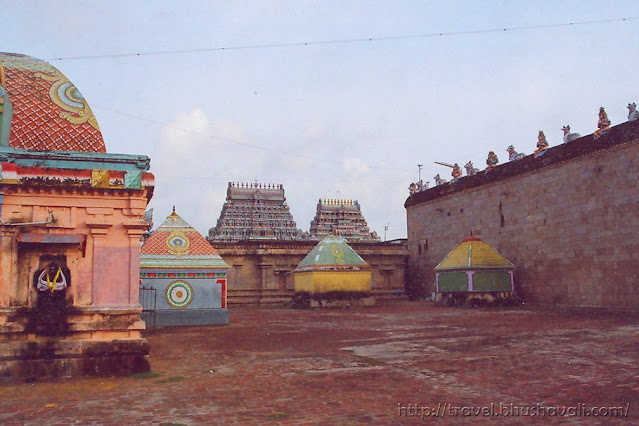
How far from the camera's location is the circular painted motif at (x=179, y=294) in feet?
57.5

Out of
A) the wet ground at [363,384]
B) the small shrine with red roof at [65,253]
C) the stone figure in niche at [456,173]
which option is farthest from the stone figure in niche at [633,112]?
the small shrine with red roof at [65,253]

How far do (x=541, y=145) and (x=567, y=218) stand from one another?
12.8 feet

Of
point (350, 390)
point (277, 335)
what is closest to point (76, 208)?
point (350, 390)

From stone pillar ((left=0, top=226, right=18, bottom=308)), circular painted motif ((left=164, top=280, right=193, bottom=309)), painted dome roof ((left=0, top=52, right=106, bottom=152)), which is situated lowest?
circular painted motif ((left=164, top=280, right=193, bottom=309))

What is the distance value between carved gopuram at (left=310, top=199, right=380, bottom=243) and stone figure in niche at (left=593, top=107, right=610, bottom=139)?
83.2ft

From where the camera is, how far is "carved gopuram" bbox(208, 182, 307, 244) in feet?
133

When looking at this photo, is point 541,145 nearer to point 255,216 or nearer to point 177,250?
→ point 177,250

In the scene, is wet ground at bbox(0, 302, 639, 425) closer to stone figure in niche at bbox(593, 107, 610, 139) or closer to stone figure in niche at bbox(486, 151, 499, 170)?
stone figure in niche at bbox(593, 107, 610, 139)

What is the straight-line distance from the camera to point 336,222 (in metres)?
45.6

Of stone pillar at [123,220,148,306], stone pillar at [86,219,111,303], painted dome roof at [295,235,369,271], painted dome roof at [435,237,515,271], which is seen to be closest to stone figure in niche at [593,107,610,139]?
painted dome roof at [435,237,515,271]

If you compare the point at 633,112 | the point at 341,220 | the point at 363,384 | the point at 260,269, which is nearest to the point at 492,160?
the point at 633,112

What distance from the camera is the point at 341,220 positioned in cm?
4581

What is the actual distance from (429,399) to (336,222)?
3927 centimetres

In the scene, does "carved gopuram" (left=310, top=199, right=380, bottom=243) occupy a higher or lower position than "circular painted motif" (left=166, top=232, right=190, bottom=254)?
higher
